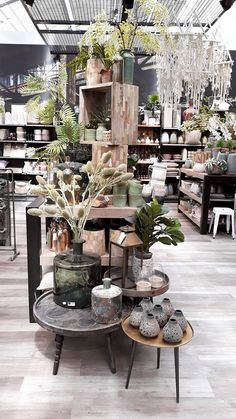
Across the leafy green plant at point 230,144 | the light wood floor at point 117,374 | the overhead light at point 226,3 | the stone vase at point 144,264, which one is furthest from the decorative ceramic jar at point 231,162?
the stone vase at point 144,264

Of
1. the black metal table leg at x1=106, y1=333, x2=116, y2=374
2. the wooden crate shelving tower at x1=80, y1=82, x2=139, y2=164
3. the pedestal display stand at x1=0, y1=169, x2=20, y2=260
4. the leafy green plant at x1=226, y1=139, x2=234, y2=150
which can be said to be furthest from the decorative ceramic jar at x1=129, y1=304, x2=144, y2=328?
Answer: the leafy green plant at x1=226, y1=139, x2=234, y2=150

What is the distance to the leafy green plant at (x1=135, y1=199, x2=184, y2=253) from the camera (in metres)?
2.36

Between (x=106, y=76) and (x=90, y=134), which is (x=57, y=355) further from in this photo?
(x=106, y=76)

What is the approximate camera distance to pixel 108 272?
2.54 metres

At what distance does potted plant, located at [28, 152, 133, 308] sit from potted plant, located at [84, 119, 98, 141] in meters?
0.61

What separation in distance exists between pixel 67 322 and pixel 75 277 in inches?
10.3

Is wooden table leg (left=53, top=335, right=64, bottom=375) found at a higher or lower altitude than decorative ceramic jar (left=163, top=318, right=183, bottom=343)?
lower

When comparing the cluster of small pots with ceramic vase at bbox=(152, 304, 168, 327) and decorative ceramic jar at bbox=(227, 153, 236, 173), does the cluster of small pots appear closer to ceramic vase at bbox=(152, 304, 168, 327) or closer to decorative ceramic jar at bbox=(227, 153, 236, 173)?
ceramic vase at bbox=(152, 304, 168, 327)

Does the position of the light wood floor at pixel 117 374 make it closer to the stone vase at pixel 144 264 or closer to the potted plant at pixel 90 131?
the stone vase at pixel 144 264

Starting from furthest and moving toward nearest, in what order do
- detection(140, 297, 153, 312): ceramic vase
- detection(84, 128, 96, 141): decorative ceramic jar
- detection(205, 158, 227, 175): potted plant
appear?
detection(205, 158, 227, 175): potted plant → detection(84, 128, 96, 141): decorative ceramic jar → detection(140, 297, 153, 312): ceramic vase

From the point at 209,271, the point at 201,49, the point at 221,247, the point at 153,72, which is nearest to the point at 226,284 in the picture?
the point at 209,271

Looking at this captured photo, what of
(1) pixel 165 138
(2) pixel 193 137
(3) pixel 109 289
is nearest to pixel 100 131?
(3) pixel 109 289

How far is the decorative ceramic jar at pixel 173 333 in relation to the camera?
77.6 inches

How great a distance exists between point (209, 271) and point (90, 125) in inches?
90.2
